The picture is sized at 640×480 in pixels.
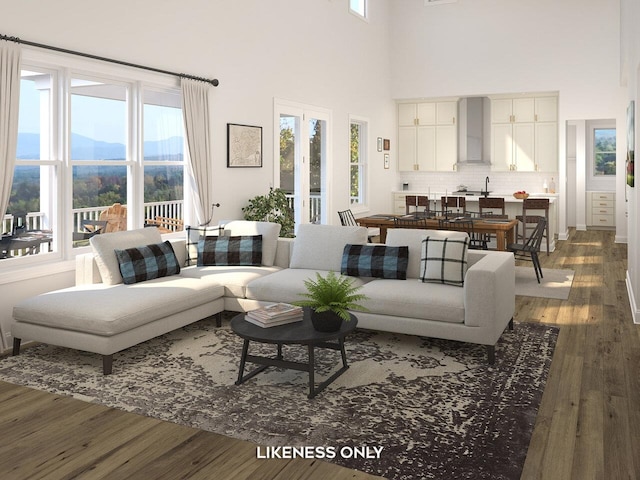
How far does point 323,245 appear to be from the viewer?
5.99 m

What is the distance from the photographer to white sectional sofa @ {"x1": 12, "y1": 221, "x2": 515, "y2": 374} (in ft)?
14.5

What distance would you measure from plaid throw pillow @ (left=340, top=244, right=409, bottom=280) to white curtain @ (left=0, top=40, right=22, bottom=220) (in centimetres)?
284

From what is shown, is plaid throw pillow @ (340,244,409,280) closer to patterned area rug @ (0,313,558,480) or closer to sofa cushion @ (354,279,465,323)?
sofa cushion @ (354,279,465,323)

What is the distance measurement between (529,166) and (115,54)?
28.3 ft

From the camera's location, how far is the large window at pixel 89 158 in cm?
529

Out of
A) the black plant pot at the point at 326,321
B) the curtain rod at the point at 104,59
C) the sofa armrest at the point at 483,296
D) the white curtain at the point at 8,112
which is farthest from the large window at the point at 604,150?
the white curtain at the point at 8,112

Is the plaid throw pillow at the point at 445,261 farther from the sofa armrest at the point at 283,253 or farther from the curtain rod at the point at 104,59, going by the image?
the curtain rod at the point at 104,59

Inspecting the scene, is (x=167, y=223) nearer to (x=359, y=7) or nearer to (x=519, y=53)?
(x=359, y=7)

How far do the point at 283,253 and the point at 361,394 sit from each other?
8.68ft

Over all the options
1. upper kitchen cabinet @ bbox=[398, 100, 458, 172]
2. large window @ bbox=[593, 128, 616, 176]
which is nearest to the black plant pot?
upper kitchen cabinet @ bbox=[398, 100, 458, 172]

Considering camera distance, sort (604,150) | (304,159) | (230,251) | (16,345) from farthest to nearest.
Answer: (604,150)
(304,159)
(230,251)
(16,345)

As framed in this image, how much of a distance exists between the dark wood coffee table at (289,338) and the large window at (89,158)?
2287 millimetres

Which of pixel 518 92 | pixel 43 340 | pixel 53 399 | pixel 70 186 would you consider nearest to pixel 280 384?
pixel 53 399

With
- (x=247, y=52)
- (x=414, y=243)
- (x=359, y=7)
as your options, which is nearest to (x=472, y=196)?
(x=359, y=7)
